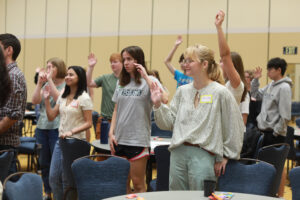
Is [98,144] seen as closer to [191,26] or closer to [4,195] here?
[4,195]

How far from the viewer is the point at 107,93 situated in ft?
17.2

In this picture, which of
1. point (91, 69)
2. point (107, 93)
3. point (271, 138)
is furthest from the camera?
point (107, 93)

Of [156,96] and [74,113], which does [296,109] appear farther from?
[156,96]

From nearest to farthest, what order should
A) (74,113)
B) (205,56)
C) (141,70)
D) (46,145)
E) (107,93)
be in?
(205,56) → (141,70) → (74,113) → (46,145) → (107,93)

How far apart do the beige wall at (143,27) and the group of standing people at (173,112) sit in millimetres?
6161

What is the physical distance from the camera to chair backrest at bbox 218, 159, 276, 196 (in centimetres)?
263

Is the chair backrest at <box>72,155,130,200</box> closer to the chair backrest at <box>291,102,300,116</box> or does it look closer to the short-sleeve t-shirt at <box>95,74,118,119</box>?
the short-sleeve t-shirt at <box>95,74,118,119</box>

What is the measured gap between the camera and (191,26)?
11297 mm

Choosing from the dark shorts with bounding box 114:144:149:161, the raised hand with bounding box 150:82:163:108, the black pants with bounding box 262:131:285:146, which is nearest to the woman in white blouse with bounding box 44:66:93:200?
the dark shorts with bounding box 114:144:149:161

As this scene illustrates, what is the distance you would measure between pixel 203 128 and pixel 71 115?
5.36 feet

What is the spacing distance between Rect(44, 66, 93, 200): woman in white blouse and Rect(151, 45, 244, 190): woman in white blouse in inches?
52.7

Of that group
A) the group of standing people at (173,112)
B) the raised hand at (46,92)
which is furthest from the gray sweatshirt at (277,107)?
the raised hand at (46,92)

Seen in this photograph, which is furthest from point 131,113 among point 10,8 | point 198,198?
point 10,8

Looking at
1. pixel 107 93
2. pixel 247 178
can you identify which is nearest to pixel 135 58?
pixel 247 178
